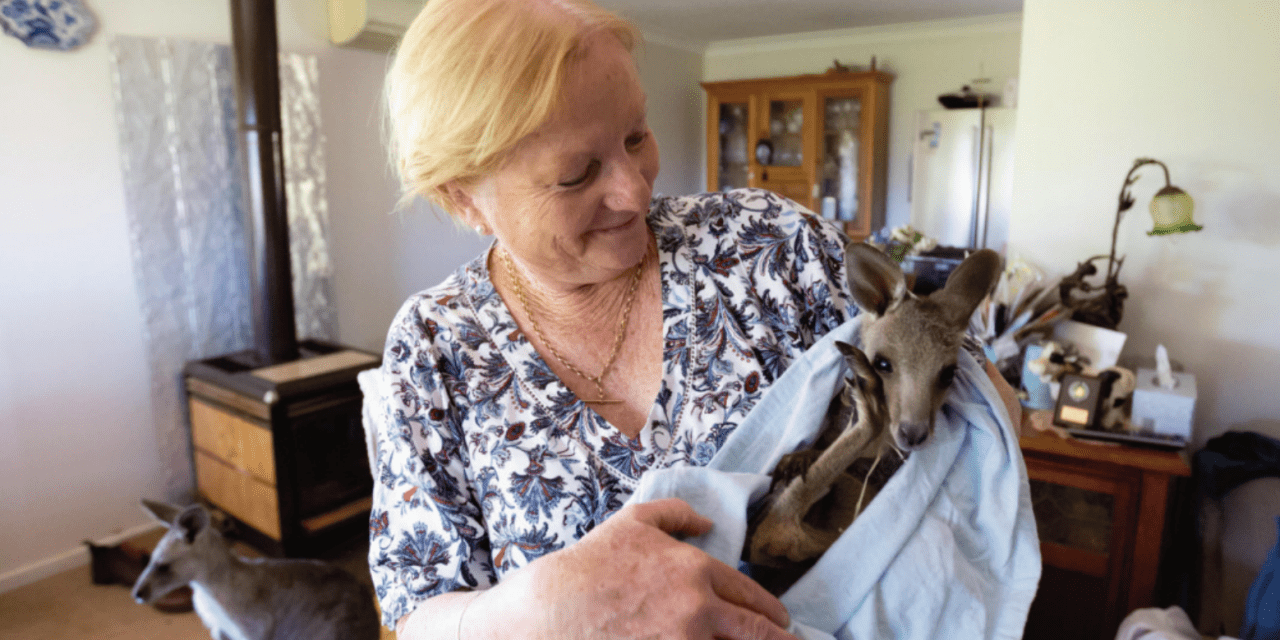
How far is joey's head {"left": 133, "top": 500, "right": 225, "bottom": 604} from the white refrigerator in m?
4.59

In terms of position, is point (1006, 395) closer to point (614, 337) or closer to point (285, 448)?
point (614, 337)

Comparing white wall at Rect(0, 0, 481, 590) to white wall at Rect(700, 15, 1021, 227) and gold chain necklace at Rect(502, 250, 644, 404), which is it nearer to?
gold chain necklace at Rect(502, 250, 644, 404)

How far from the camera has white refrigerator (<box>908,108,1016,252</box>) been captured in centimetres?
517

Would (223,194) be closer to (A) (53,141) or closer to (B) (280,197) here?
(B) (280,197)

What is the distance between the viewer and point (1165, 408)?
6.29ft

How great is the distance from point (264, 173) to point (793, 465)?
9.78 feet

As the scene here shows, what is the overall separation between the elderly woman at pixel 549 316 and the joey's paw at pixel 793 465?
0.11 meters

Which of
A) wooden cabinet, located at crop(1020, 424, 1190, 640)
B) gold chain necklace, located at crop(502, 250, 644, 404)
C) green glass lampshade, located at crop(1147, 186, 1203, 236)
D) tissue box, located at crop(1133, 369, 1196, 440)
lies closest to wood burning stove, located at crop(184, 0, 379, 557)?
gold chain necklace, located at crop(502, 250, 644, 404)

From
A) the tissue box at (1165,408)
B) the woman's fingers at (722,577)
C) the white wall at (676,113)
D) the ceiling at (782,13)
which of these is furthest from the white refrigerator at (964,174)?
the woman's fingers at (722,577)

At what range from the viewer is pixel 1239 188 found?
82.2 inches

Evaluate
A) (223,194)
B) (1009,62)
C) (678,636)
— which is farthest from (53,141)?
(1009,62)

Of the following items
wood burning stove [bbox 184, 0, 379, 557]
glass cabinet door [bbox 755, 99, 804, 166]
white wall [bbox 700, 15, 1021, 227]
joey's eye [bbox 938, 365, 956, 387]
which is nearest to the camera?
joey's eye [bbox 938, 365, 956, 387]

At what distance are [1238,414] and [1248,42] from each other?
3.35 ft

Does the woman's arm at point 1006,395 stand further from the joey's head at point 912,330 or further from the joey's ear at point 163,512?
the joey's ear at point 163,512
